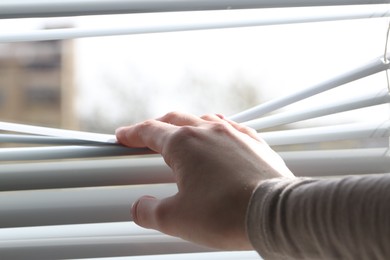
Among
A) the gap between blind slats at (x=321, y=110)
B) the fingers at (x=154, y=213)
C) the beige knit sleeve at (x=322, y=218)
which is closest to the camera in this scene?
the beige knit sleeve at (x=322, y=218)

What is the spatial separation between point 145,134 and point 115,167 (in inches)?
2.6

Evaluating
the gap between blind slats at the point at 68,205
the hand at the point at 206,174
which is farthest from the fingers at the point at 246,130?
the gap between blind slats at the point at 68,205

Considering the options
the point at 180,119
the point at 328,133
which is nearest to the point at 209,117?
the point at 180,119

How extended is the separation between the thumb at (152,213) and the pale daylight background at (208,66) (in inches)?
5.4

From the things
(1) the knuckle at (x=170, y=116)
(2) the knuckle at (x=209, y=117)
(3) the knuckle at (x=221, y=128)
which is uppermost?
(1) the knuckle at (x=170, y=116)

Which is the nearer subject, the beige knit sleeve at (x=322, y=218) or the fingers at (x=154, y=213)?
the beige knit sleeve at (x=322, y=218)

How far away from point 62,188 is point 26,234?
0.07 metres

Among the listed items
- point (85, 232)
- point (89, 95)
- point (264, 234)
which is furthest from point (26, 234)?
point (264, 234)

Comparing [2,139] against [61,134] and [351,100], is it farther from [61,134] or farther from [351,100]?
[351,100]

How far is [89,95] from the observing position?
753mm

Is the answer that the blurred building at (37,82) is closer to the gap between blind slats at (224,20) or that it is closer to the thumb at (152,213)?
the gap between blind slats at (224,20)

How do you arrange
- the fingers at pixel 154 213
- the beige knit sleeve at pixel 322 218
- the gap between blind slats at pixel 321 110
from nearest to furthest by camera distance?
1. the beige knit sleeve at pixel 322 218
2. the fingers at pixel 154 213
3. the gap between blind slats at pixel 321 110

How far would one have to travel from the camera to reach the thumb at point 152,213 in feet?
2.07

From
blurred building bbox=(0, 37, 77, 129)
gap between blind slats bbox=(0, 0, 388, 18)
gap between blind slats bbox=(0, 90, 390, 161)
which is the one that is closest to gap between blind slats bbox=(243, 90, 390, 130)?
gap between blind slats bbox=(0, 90, 390, 161)
